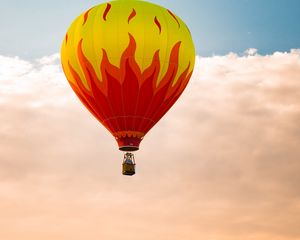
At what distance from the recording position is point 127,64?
5778cm

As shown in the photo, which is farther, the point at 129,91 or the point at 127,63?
the point at 129,91

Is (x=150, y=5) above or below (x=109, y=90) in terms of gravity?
above

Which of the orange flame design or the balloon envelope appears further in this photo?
the orange flame design

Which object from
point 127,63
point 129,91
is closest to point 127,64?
point 127,63

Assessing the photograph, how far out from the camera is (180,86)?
59.6 meters

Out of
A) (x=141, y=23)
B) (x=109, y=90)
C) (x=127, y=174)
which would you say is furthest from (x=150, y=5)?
(x=127, y=174)

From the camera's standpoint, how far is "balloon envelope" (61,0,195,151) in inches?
2274

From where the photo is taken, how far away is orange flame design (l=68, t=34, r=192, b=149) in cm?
5788

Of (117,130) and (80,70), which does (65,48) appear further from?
(117,130)

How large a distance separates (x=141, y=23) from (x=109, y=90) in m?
4.01

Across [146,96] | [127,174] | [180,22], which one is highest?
[180,22]

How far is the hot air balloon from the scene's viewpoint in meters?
57.8

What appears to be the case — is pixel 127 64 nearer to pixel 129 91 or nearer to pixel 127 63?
pixel 127 63

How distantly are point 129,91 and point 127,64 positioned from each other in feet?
4.86
